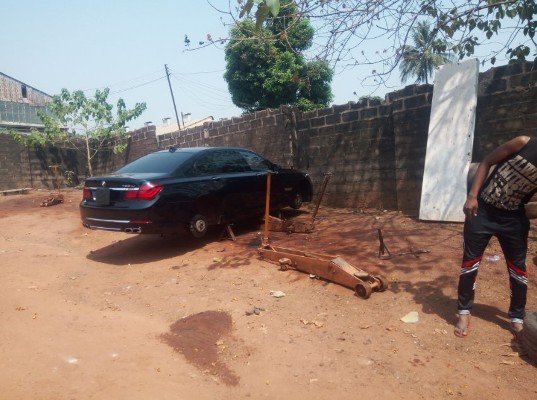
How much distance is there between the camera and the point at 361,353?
316 centimetres

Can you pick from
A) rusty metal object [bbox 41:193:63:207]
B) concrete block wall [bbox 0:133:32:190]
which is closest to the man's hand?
rusty metal object [bbox 41:193:63:207]

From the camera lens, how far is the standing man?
2977 millimetres

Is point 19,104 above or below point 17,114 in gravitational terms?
above

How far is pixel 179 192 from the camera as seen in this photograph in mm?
5684

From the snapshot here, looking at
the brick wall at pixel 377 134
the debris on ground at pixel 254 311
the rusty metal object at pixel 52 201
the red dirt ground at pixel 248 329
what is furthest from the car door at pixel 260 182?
the rusty metal object at pixel 52 201

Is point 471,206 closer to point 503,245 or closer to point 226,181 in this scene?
point 503,245

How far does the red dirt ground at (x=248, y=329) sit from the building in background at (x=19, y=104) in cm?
2492

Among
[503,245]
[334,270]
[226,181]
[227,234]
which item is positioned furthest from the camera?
[227,234]

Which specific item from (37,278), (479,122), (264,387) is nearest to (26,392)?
(264,387)

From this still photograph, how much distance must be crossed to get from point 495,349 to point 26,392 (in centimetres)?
325

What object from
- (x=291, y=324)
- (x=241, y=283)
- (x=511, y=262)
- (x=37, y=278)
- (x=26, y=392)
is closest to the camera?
(x=26, y=392)

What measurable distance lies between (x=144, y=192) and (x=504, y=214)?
13.3ft

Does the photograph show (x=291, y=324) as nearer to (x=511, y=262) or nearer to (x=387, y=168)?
(x=511, y=262)

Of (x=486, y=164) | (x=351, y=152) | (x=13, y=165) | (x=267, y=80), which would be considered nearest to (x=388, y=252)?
(x=486, y=164)
